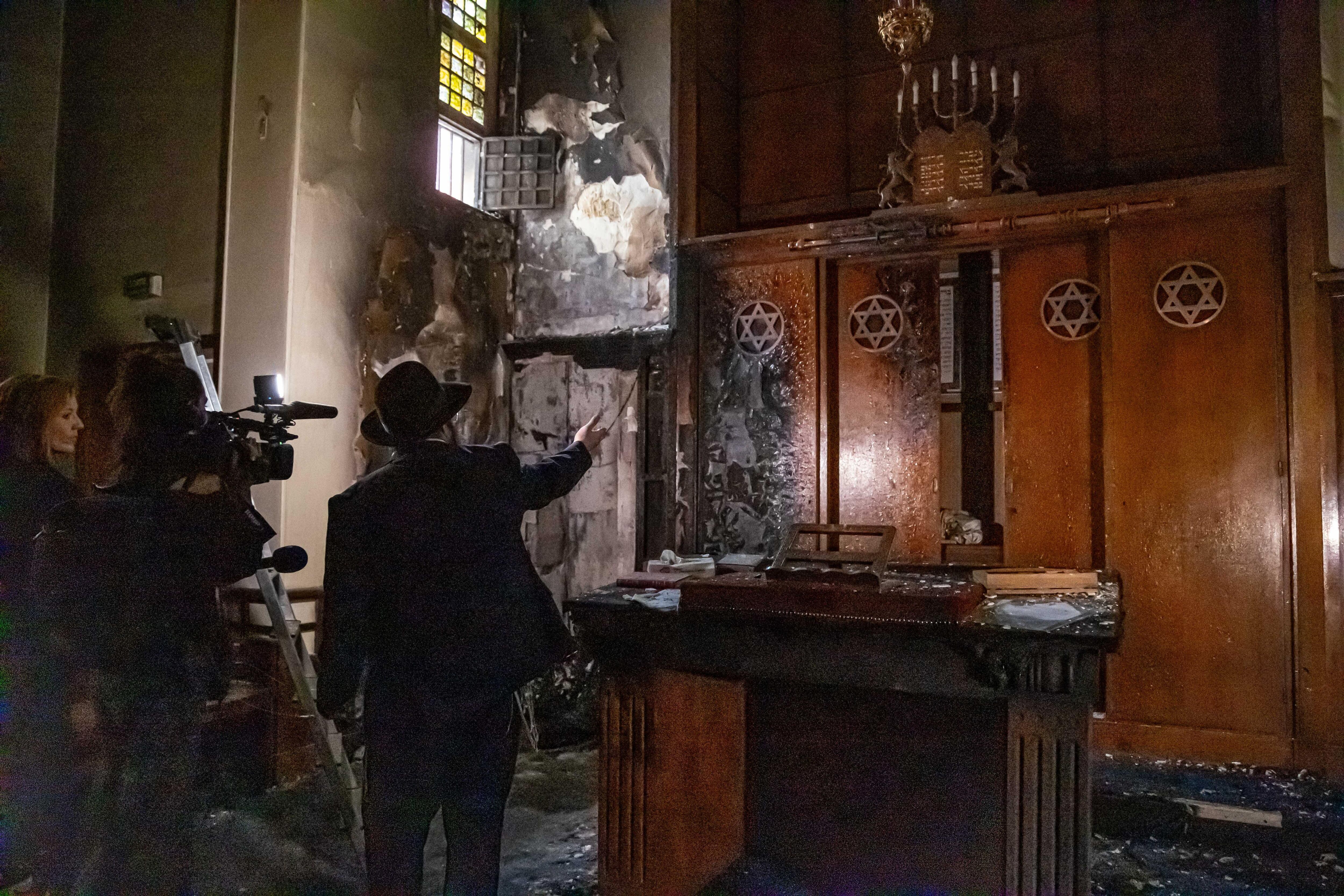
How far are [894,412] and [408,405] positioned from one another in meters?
3.54

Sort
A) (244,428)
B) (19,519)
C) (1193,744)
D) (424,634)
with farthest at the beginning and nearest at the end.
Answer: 1. (1193,744)
2. (244,428)
3. (19,519)
4. (424,634)

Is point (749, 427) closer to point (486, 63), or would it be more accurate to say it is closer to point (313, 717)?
point (313, 717)

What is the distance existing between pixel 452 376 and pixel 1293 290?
192 inches

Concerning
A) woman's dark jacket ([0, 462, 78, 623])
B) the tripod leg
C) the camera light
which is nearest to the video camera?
the camera light

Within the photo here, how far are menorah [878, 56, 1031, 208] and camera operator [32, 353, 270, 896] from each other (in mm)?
4175

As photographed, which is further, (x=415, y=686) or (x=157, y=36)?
(x=157, y=36)

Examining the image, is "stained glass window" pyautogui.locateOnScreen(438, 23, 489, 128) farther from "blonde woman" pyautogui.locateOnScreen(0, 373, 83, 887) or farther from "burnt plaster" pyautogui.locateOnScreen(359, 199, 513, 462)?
"blonde woman" pyautogui.locateOnScreen(0, 373, 83, 887)

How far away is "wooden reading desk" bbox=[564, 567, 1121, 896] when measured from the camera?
2209 mm

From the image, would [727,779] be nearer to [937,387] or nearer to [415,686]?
[415,686]

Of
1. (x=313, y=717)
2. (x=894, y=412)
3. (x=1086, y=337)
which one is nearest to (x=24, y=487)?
(x=313, y=717)

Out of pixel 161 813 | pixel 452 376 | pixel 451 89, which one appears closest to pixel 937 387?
pixel 452 376

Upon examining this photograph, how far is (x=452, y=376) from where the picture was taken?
540cm

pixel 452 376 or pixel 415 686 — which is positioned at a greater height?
pixel 452 376

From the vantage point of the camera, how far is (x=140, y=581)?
212cm
